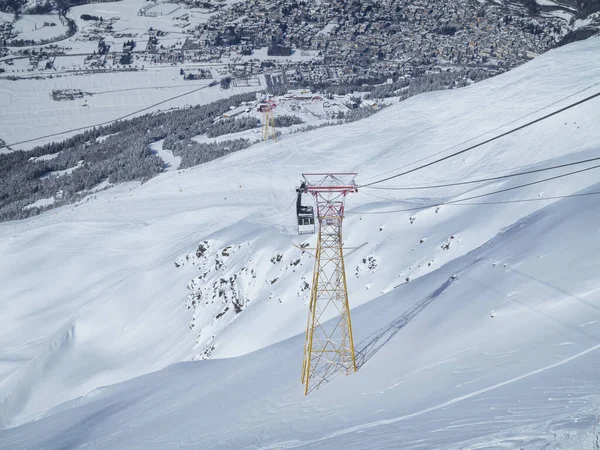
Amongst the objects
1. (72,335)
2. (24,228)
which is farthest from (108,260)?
(24,228)

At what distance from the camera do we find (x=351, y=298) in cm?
2453

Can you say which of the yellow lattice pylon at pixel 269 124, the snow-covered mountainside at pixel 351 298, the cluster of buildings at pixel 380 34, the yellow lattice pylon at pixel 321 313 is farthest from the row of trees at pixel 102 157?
the yellow lattice pylon at pixel 321 313

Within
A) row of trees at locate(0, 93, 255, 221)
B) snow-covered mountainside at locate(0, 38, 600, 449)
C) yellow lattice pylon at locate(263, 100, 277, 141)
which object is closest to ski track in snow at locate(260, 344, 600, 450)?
snow-covered mountainside at locate(0, 38, 600, 449)

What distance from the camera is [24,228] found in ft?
145

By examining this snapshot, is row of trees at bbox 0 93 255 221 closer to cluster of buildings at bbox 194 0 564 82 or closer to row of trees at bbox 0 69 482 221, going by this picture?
row of trees at bbox 0 69 482 221

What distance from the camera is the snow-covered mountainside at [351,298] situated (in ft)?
42.4

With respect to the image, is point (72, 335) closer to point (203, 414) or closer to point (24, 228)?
point (203, 414)

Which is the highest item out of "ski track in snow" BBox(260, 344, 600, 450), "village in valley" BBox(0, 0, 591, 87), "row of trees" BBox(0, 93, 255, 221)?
"village in valley" BBox(0, 0, 591, 87)

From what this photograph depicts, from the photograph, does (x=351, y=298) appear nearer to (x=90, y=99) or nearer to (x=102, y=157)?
(x=102, y=157)

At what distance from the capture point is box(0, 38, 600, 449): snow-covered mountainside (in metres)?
12.9

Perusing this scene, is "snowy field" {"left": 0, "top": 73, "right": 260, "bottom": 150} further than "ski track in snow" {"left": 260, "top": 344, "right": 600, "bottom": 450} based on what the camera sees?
Yes

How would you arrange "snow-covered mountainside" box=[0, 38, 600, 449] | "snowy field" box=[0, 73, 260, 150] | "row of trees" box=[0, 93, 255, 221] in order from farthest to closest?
1. "snowy field" box=[0, 73, 260, 150]
2. "row of trees" box=[0, 93, 255, 221]
3. "snow-covered mountainside" box=[0, 38, 600, 449]

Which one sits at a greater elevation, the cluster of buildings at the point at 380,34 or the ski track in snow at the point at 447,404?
the cluster of buildings at the point at 380,34

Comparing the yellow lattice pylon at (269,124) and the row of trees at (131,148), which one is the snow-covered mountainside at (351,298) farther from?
the yellow lattice pylon at (269,124)
